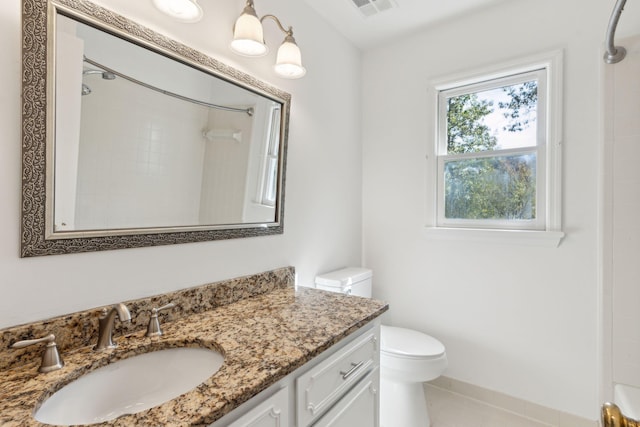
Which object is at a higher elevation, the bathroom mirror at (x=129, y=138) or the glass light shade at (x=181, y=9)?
the glass light shade at (x=181, y=9)

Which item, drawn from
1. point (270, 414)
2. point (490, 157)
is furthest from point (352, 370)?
point (490, 157)

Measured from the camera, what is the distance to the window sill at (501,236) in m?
1.80

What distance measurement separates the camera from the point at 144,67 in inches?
44.3

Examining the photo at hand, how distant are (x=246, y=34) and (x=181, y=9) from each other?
25 centimetres

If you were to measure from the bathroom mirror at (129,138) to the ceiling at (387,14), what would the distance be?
0.82 meters

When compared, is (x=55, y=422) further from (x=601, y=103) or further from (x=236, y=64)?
(x=601, y=103)

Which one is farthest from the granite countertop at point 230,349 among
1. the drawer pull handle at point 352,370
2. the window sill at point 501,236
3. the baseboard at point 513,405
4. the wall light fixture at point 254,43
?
the baseboard at point 513,405

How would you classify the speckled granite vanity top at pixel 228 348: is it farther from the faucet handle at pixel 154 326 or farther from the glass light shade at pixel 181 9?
the glass light shade at pixel 181 9

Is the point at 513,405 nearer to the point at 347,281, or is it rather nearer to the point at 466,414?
the point at 466,414

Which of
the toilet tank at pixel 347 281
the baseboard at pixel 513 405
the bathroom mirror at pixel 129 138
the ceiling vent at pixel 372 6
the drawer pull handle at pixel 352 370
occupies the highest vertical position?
the ceiling vent at pixel 372 6

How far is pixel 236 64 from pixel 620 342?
7.21ft

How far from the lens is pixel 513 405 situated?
193 centimetres

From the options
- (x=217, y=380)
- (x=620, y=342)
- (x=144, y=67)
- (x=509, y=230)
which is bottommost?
(x=620, y=342)

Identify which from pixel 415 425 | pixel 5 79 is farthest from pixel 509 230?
pixel 5 79
